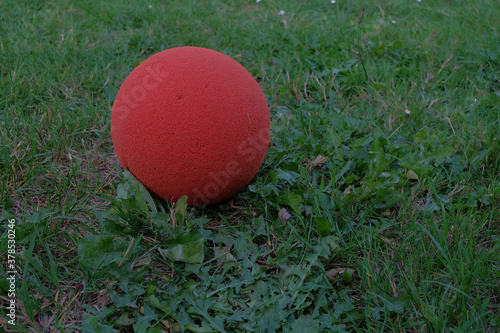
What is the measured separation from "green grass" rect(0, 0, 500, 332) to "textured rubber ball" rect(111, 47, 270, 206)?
170 millimetres

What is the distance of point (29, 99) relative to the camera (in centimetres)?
294

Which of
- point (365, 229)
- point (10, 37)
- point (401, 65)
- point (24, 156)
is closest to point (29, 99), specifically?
point (24, 156)

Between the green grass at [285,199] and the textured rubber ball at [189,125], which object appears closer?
the green grass at [285,199]

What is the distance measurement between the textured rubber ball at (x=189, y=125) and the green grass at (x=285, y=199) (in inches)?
6.7

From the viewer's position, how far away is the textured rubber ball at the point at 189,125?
1.87 m

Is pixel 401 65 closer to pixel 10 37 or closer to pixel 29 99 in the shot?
pixel 29 99

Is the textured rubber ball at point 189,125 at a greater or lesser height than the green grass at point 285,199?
greater

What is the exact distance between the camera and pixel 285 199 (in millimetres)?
2145

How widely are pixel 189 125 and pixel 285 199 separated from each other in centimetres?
66

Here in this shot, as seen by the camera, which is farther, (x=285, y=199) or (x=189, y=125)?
(x=285, y=199)

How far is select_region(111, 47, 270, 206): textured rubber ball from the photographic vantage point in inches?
73.5

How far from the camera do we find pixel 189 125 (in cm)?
185

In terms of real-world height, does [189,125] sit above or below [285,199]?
above

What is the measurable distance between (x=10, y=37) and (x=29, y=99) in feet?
3.82
